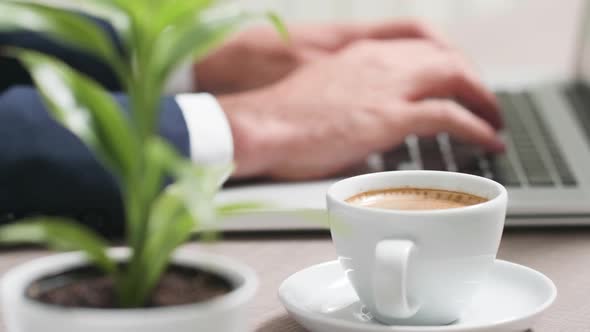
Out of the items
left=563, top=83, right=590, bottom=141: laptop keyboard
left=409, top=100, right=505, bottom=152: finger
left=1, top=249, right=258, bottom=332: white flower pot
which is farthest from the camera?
left=563, top=83, right=590, bottom=141: laptop keyboard

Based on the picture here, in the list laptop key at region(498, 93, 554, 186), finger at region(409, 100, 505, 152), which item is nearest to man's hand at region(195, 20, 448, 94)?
laptop key at region(498, 93, 554, 186)

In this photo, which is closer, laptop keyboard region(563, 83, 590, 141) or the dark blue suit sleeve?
the dark blue suit sleeve

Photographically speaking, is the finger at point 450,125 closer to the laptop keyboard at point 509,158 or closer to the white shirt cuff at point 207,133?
the laptop keyboard at point 509,158

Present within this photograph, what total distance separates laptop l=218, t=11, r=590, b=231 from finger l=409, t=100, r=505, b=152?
0.05ft

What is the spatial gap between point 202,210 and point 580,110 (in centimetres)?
76

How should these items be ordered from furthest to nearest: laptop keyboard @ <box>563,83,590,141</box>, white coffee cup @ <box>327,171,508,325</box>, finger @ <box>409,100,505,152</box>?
laptop keyboard @ <box>563,83,590,141</box>
finger @ <box>409,100,505,152</box>
white coffee cup @ <box>327,171,508,325</box>

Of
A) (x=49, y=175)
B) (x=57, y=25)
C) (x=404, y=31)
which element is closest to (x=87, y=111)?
(x=57, y=25)

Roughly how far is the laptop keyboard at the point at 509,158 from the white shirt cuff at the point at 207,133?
149 millimetres

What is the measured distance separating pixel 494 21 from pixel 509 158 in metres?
1.02

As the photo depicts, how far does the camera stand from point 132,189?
0.30m

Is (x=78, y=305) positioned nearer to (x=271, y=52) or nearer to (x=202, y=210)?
(x=202, y=210)

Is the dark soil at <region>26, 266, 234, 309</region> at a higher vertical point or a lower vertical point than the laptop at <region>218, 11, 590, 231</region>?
higher

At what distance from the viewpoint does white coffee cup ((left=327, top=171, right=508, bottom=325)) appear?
38cm

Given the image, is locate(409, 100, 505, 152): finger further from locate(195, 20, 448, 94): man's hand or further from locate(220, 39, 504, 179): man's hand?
locate(195, 20, 448, 94): man's hand
